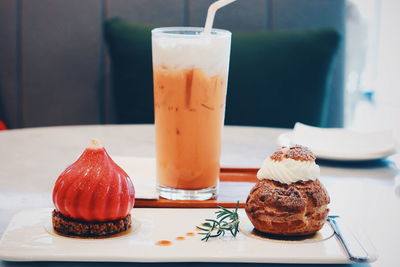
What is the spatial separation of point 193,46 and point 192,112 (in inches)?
4.2

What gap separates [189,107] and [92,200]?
0.28 meters

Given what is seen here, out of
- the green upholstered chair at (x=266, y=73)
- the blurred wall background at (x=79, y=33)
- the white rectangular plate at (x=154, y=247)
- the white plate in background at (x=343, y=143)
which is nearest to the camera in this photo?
the white rectangular plate at (x=154, y=247)

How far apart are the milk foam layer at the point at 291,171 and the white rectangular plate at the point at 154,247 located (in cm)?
8

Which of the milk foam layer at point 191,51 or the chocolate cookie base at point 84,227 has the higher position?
the milk foam layer at point 191,51

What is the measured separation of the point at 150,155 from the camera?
4.47ft

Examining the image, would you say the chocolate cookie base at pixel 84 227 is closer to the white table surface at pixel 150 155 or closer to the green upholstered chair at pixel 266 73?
the white table surface at pixel 150 155

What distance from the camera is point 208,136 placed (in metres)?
1.03

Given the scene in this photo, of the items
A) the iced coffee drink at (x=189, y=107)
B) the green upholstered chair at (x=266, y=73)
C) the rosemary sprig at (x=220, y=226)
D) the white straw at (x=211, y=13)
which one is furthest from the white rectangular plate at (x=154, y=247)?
the green upholstered chair at (x=266, y=73)

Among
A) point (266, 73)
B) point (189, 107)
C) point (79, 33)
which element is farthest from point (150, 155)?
point (79, 33)

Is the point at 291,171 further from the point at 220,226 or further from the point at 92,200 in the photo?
the point at 92,200

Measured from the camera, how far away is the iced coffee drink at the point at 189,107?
99 centimetres

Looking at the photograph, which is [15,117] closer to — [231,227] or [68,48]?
[68,48]

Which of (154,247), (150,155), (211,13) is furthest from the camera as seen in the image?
(150,155)

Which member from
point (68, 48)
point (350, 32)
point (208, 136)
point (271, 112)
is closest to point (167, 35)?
point (208, 136)
